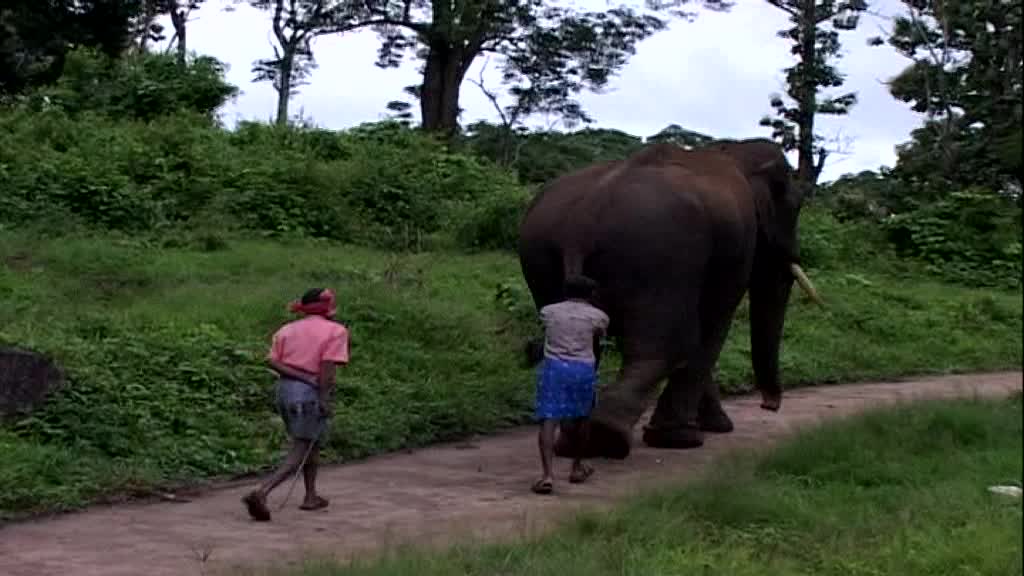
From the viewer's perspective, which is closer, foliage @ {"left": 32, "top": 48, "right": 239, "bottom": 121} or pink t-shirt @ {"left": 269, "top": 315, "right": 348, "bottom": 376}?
pink t-shirt @ {"left": 269, "top": 315, "right": 348, "bottom": 376}

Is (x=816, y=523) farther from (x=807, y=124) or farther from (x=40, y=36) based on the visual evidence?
(x=40, y=36)

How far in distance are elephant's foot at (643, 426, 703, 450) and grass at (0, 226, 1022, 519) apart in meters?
1.51

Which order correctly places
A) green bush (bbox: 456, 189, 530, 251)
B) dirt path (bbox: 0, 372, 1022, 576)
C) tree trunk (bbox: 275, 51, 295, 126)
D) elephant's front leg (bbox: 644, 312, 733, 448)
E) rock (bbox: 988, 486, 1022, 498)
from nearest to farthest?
rock (bbox: 988, 486, 1022, 498)
dirt path (bbox: 0, 372, 1022, 576)
elephant's front leg (bbox: 644, 312, 733, 448)
green bush (bbox: 456, 189, 530, 251)
tree trunk (bbox: 275, 51, 295, 126)

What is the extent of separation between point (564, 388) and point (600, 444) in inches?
32.9

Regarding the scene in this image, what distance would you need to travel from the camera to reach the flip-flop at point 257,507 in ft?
25.9

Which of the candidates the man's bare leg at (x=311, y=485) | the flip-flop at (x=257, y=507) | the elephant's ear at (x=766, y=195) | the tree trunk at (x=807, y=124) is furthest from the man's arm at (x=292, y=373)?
the tree trunk at (x=807, y=124)

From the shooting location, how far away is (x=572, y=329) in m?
8.54

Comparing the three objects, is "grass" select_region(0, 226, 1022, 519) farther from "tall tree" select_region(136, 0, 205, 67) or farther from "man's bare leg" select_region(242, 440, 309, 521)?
"tall tree" select_region(136, 0, 205, 67)

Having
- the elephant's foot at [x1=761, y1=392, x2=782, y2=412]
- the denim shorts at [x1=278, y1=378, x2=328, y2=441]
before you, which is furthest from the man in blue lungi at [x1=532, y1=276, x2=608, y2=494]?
the elephant's foot at [x1=761, y1=392, x2=782, y2=412]

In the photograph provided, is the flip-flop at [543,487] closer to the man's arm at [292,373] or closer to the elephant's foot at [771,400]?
the man's arm at [292,373]

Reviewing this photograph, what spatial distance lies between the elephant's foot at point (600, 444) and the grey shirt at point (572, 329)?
2.26 feet

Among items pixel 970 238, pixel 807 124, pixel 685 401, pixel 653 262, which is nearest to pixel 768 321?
pixel 685 401

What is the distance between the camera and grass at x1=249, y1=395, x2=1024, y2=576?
19.6ft

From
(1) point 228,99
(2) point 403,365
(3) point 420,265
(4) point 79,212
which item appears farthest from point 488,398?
(1) point 228,99
